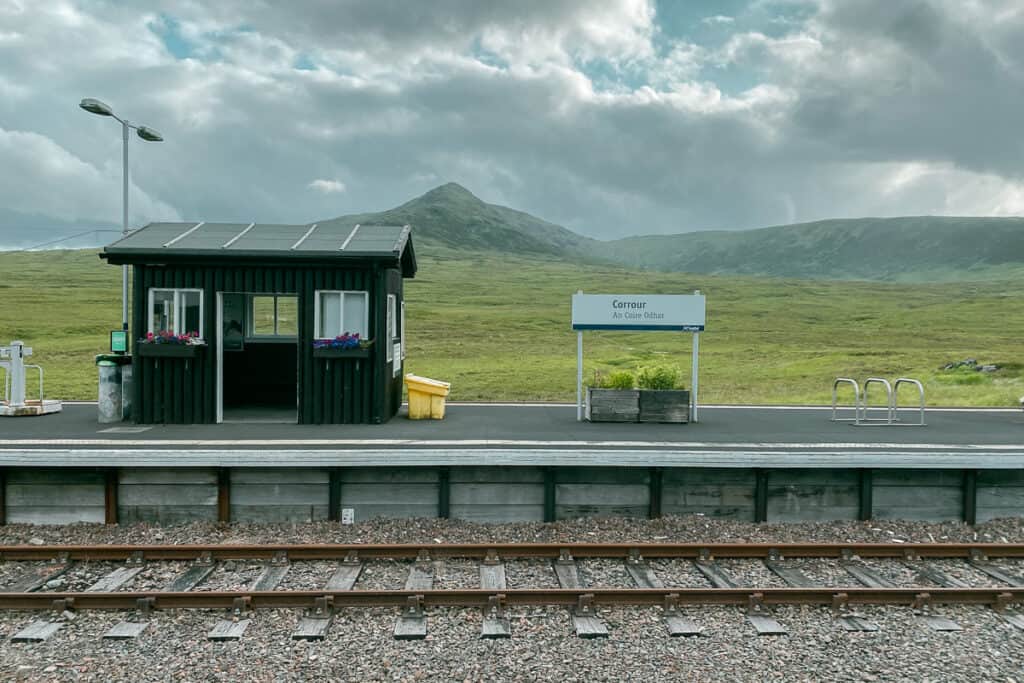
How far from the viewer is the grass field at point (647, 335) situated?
1152 inches

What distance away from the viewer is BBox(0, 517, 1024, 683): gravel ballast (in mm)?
6254

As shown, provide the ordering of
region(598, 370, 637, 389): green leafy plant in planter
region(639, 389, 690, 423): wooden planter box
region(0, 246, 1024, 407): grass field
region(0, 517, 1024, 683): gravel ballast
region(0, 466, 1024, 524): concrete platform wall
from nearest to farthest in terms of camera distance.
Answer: region(0, 517, 1024, 683): gravel ballast
region(0, 466, 1024, 524): concrete platform wall
region(639, 389, 690, 423): wooden planter box
region(598, 370, 637, 389): green leafy plant in planter
region(0, 246, 1024, 407): grass field

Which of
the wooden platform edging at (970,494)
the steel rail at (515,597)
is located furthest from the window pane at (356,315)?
the wooden platform edging at (970,494)

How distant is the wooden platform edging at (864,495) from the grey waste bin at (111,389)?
12.6 metres

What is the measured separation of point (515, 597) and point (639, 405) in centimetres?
740

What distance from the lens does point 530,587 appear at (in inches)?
324

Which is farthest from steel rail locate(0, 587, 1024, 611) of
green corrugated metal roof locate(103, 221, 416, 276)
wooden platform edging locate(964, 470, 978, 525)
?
green corrugated metal roof locate(103, 221, 416, 276)

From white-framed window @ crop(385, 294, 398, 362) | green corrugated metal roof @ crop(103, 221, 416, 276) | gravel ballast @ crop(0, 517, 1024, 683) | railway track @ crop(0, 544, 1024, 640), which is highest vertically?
green corrugated metal roof @ crop(103, 221, 416, 276)

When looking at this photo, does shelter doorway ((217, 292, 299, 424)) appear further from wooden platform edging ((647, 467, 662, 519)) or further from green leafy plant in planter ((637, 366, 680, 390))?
wooden platform edging ((647, 467, 662, 519))

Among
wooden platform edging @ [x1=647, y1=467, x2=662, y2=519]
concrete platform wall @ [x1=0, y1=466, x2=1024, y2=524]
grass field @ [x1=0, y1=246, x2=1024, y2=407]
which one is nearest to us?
concrete platform wall @ [x1=0, y1=466, x2=1024, y2=524]

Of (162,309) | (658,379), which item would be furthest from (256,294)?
(658,379)

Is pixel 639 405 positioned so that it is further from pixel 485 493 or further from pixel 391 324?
pixel 391 324

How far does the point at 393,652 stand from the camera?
662 cm

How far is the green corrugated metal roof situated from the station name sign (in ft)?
12.1
